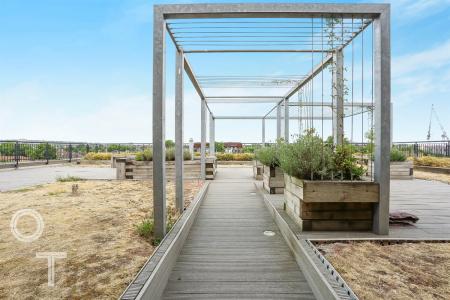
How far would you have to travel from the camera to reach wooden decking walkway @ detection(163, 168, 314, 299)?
191 centimetres

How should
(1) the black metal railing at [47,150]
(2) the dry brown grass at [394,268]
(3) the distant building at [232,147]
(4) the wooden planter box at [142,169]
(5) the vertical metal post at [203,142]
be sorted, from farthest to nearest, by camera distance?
(3) the distant building at [232,147] < (1) the black metal railing at [47,150] < (4) the wooden planter box at [142,169] < (5) the vertical metal post at [203,142] < (2) the dry brown grass at [394,268]

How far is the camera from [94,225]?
126 inches

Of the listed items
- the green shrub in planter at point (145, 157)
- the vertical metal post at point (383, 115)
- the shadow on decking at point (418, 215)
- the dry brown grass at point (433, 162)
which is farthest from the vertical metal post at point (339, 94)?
the dry brown grass at point (433, 162)

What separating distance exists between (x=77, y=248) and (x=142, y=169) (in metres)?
5.49

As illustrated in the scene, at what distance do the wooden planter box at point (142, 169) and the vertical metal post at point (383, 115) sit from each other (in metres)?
5.83

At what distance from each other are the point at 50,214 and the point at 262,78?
4.78 m

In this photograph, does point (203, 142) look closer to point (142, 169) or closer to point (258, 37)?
point (142, 169)

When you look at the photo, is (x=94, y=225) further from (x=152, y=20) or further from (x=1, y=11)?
(x=1, y=11)

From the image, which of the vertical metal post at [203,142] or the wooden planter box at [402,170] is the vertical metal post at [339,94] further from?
the wooden planter box at [402,170]

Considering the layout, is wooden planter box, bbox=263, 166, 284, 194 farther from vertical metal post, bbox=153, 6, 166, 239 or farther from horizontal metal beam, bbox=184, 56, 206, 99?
vertical metal post, bbox=153, 6, 166, 239

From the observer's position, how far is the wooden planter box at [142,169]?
7793 mm

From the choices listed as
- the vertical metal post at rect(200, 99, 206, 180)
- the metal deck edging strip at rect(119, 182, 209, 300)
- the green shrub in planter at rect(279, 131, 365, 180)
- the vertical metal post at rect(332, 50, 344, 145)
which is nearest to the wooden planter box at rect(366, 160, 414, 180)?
the vertical metal post at rect(332, 50, 344, 145)

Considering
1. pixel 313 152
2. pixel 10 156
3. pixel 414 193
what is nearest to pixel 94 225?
pixel 313 152

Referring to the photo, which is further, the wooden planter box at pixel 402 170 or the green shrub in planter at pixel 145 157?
the wooden planter box at pixel 402 170
